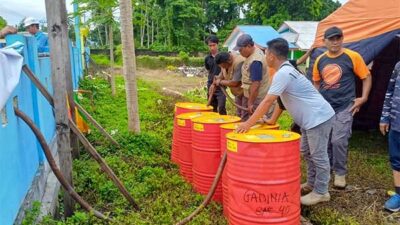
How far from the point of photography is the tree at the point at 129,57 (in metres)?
6.46

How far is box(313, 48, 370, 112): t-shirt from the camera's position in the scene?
4543 millimetres

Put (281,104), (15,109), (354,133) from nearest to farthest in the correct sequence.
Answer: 1. (15,109)
2. (281,104)
3. (354,133)

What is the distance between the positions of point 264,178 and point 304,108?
1.05 meters

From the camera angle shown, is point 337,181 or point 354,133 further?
point 354,133

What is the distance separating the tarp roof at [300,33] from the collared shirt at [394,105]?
26.8 meters

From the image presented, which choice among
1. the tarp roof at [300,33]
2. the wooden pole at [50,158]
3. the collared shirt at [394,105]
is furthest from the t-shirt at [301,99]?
the tarp roof at [300,33]

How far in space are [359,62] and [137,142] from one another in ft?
12.0

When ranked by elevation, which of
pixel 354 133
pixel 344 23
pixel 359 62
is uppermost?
pixel 344 23

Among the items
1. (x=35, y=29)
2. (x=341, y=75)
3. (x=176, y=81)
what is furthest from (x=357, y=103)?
(x=176, y=81)

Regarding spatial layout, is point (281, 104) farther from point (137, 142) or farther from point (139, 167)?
point (137, 142)

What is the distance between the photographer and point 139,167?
5.57 metres

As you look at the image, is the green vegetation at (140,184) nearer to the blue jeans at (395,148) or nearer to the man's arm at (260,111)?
the man's arm at (260,111)

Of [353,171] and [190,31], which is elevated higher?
[190,31]

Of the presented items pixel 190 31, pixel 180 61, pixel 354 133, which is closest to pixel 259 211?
pixel 354 133
